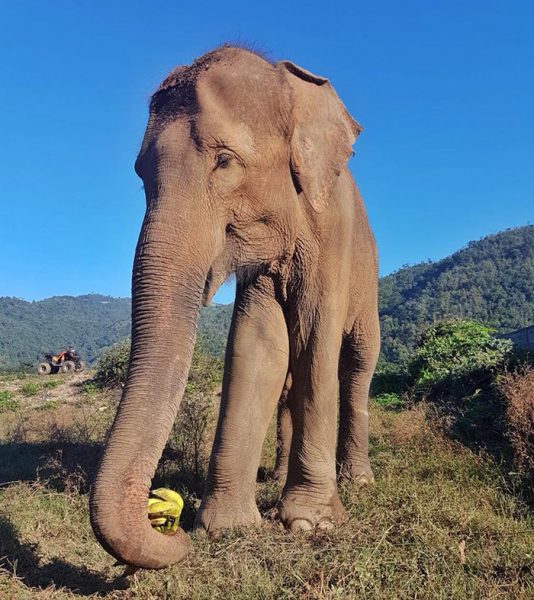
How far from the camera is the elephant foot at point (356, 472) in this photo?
5.60m

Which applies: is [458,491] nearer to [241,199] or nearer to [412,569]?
[412,569]

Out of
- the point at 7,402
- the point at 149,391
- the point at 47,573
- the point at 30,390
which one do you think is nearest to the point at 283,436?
the point at 47,573

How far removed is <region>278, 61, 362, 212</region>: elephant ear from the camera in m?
4.11

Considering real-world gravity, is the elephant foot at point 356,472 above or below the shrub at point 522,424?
below

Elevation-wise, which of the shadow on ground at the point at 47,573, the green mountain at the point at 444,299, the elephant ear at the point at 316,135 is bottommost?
the shadow on ground at the point at 47,573

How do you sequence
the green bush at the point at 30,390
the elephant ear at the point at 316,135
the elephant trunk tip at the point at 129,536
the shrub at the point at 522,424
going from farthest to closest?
the green bush at the point at 30,390
the shrub at the point at 522,424
the elephant ear at the point at 316,135
the elephant trunk tip at the point at 129,536

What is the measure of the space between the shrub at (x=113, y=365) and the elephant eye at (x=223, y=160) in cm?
1197

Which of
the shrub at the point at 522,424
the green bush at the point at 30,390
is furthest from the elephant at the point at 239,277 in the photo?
the green bush at the point at 30,390

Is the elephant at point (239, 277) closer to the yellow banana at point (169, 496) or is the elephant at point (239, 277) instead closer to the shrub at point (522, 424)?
the yellow banana at point (169, 496)

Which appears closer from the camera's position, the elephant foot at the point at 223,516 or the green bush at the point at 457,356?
the elephant foot at the point at 223,516

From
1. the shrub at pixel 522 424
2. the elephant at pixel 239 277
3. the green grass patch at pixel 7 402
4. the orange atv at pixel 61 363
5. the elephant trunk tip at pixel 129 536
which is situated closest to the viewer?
the elephant trunk tip at pixel 129 536

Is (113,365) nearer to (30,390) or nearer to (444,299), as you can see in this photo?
(30,390)

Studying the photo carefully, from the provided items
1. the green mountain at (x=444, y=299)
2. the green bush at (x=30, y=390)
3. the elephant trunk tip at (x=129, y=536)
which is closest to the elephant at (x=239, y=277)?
the elephant trunk tip at (x=129, y=536)

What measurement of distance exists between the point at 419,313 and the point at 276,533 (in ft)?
195
